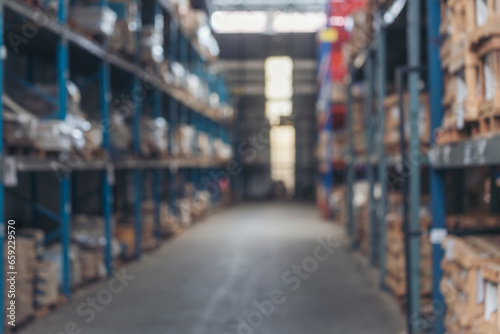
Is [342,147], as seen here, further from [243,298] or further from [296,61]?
[296,61]

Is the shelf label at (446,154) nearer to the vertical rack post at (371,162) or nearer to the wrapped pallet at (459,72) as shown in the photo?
the wrapped pallet at (459,72)

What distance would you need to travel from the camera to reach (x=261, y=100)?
30.2 m

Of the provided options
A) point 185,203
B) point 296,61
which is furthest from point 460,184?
point 296,61

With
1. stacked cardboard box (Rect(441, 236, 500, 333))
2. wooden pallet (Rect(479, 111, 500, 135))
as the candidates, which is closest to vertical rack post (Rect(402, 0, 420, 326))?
stacked cardboard box (Rect(441, 236, 500, 333))

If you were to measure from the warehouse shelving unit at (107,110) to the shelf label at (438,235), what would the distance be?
12.3 ft

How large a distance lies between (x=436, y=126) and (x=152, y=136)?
717cm

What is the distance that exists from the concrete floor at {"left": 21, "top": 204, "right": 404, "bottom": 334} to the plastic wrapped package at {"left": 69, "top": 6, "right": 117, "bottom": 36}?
3.49 m

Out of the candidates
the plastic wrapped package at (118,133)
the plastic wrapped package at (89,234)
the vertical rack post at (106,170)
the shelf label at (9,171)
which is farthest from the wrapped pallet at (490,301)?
the plastic wrapped package at (118,133)

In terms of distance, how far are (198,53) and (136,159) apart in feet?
25.0

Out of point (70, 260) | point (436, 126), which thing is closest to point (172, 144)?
point (70, 260)

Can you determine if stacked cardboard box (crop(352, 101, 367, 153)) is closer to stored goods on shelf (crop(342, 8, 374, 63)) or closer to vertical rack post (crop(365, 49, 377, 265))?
stored goods on shelf (crop(342, 8, 374, 63))

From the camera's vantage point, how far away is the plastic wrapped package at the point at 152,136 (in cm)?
1092

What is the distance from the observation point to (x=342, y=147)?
16156 mm

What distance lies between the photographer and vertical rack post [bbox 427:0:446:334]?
4.89 metres
